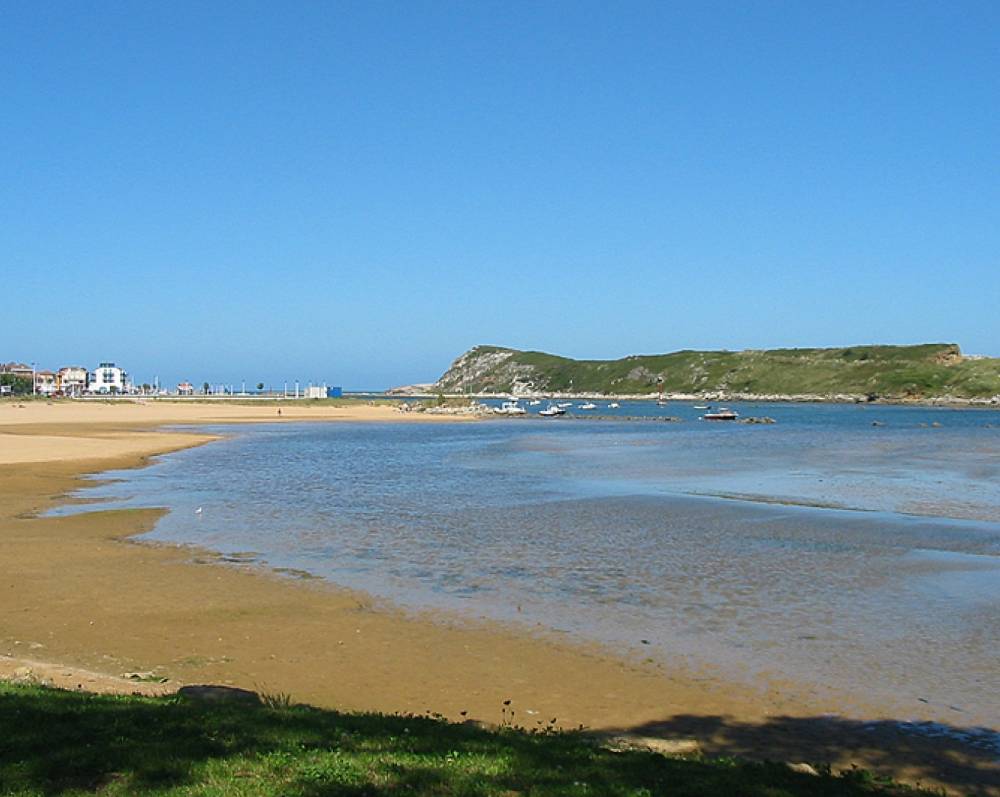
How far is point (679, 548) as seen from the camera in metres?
24.2

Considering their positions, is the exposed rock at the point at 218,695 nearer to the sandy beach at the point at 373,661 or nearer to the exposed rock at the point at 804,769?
the sandy beach at the point at 373,661

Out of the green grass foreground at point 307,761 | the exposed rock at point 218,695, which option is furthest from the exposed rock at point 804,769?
the exposed rock at point 218,695

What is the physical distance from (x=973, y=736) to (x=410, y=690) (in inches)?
270

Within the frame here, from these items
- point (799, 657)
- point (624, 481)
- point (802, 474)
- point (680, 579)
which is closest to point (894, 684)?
point (799, 657)

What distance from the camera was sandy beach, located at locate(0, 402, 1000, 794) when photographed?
10781 millimetres

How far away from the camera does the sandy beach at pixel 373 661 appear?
10.8 metres

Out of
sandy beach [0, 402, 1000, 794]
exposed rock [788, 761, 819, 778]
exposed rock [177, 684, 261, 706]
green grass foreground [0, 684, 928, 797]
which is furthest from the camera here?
sandy beach [0, 402, 1000, 794]

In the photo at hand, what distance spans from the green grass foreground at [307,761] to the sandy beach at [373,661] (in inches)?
79.3

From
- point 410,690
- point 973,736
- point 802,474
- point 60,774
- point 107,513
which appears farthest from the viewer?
point 802,474

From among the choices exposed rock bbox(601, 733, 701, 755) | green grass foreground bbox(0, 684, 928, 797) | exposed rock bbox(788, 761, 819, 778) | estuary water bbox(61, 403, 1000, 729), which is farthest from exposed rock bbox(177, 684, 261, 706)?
estuary water bbox(61, 403, 1000, 729)

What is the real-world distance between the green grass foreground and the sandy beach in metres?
2.02

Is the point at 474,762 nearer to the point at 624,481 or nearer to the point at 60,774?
the point at 60,774

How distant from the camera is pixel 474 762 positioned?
25.6 ft

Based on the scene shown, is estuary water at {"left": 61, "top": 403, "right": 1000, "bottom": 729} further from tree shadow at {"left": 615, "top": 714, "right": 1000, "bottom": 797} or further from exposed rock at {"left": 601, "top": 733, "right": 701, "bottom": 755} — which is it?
exposed rock at {"left": 601, "top": 733, "right": 701, "bottom": 755}
